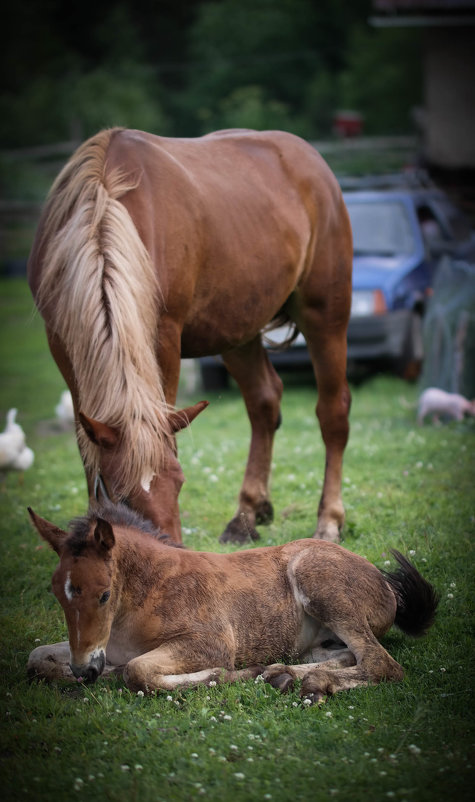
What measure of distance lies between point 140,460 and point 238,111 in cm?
3842

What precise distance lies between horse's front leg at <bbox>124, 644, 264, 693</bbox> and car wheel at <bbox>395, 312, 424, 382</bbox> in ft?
28.1

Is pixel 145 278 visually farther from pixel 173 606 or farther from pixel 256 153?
pixel 256 153

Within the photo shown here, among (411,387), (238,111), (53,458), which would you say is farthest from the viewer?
(238,111)

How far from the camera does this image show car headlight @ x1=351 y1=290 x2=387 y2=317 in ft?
37.5

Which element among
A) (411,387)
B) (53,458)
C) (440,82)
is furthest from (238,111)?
(53,458)

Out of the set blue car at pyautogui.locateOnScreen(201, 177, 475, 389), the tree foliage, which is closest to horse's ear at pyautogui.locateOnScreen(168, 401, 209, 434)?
blue car at pyautogui.locateOnScreen(201, 177, 475, 389)

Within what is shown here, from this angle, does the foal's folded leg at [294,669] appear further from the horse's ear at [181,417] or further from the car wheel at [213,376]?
the car wheel at [213,376]

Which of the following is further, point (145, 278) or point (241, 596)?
point (145, 278)

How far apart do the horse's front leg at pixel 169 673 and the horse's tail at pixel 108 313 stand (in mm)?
745

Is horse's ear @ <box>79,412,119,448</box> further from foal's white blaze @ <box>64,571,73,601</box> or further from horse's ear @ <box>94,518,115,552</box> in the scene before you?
foal's white blaze @ <box>64,571,73,601</box>

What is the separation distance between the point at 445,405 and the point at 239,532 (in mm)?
3988

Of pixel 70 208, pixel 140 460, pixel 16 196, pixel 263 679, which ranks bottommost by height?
pixel 16 196

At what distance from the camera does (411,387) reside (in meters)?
12.0

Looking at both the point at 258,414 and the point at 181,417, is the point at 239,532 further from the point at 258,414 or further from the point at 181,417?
the point at 181,417
